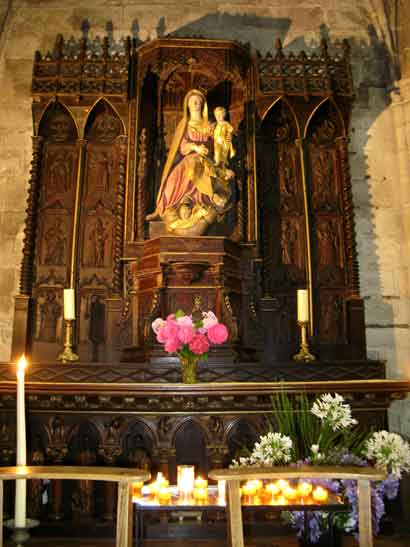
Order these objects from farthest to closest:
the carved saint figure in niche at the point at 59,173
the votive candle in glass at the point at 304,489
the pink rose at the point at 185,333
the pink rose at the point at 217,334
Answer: the carved saint figure in niche at the point at 59,173 < the pink rose at the point at 217,334 < the pink rose at the point at 185,333 < the votive candle in glass at the point at 304,489

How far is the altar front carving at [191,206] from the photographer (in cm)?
605

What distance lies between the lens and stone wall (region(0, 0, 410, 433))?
6.89 metres

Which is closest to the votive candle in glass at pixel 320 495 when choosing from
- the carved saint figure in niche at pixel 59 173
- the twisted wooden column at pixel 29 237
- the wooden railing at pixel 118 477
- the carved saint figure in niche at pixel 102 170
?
the wooden railing at pixel 118 477

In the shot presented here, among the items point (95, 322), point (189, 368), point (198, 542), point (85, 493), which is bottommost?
point (198, 542)

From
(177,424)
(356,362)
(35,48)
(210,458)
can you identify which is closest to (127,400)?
(177,424)

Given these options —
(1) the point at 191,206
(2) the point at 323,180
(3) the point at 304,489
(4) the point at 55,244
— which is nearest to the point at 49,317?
(4) the point at 55,244

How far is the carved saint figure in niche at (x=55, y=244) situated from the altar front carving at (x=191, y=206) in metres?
0.01

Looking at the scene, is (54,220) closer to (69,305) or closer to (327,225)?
(69,305)

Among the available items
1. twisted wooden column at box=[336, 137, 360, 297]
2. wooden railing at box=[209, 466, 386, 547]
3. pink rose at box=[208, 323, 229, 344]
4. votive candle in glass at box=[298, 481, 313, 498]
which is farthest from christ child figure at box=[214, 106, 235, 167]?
wooden railing at box=[209, 466, 386, 547]

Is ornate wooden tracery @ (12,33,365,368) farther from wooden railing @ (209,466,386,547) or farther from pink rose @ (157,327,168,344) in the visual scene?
wooden railing @ (209,466,386,547)

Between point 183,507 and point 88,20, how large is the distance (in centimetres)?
691

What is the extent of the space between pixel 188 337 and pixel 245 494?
1.58 metres

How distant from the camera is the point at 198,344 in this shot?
4.75 m

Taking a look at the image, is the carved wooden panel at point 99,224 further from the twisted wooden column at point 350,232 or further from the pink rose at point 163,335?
the twisted wooden column at point 350,232
